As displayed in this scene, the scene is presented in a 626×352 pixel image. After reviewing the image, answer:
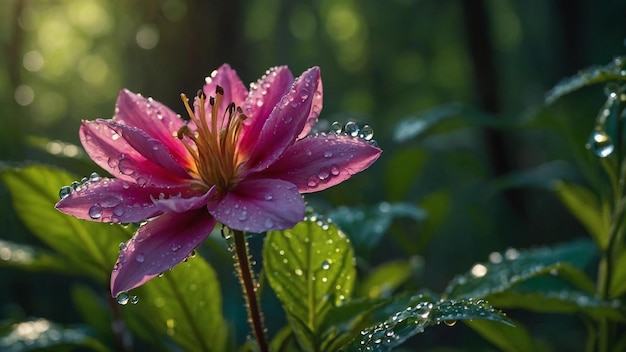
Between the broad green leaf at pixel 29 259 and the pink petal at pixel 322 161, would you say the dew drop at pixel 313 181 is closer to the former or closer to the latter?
the pink petal at pixel 322 161

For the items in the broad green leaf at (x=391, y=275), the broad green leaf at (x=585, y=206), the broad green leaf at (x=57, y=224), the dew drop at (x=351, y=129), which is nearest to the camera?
the dew drop at (x=351, y=129)

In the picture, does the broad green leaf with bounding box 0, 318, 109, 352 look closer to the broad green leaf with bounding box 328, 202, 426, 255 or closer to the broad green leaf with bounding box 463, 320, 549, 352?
the broad green leaf with bounding box 328, 202, 426, 255

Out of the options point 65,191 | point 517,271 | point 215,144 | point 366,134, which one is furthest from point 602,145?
point 65,191

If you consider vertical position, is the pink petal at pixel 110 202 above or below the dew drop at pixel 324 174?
above

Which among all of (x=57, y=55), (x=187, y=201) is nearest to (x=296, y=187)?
(x=187, y=201)

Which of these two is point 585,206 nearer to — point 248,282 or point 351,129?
point 351,129

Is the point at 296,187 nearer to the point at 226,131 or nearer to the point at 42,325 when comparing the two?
the point at 226,131

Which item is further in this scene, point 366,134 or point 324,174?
point 366,134

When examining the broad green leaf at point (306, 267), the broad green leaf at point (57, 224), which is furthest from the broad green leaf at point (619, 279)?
the broad green leaf at point (57, 224)
